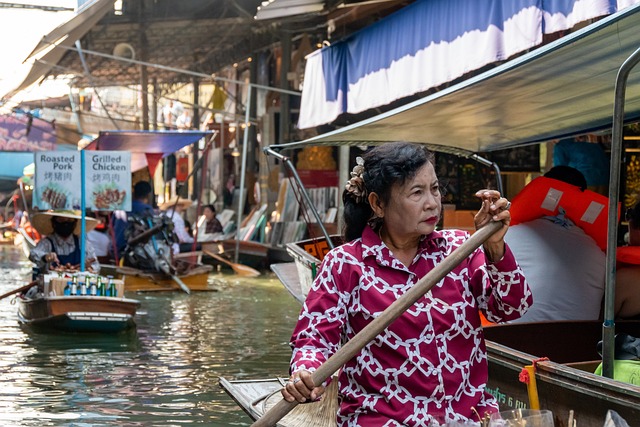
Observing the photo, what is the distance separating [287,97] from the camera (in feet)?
75.6

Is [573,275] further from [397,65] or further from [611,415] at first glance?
[397,65]

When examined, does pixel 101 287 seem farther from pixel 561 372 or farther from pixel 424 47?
pixel 561 372

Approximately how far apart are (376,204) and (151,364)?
6.90 meters

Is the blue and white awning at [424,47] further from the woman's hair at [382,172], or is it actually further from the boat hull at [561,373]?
the woman's hair at [382,172]

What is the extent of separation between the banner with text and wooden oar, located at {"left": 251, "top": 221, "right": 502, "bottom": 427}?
32.3 ft

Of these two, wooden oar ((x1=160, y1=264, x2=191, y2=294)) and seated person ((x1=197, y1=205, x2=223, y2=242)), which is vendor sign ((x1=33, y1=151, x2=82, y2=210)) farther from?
seated person ((x1=197, y1=205, x2=223, y2=242))

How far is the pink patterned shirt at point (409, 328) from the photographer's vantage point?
125 inches

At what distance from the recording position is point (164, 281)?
16.3 m

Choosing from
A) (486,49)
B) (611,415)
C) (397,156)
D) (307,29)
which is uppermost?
(307,29)

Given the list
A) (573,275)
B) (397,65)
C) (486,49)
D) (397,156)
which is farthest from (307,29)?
(397,156)

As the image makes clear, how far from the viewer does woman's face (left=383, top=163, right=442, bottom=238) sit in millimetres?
3244

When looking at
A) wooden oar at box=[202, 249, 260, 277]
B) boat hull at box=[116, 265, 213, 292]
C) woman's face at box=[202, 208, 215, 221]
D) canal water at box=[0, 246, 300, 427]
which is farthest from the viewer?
woman's face at box=[202, 208, 215, 221]

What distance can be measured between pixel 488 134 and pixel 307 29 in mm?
13722

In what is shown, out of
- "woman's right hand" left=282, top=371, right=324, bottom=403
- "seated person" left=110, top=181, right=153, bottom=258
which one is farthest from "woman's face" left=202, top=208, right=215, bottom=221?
"woman's right hand" left=282, top=371, right=324, bottom=403
